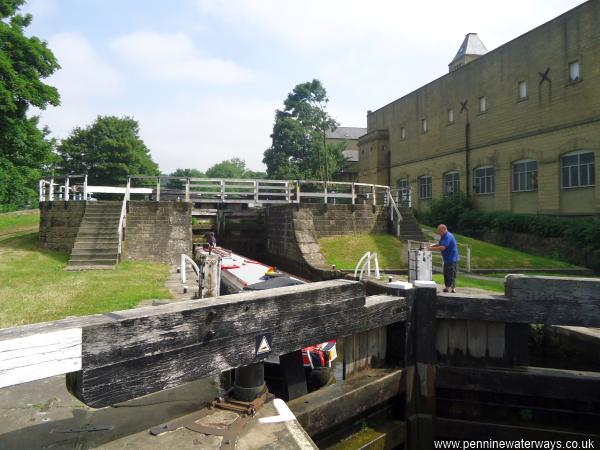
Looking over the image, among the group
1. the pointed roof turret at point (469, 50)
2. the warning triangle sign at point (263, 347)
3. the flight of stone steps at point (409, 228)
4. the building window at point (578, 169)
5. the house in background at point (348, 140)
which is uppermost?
the pointed roof turret at point (469, 50)

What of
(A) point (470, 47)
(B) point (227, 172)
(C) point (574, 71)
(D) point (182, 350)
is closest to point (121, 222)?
(D) point (182, 350)

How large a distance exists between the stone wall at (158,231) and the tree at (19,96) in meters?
6.87

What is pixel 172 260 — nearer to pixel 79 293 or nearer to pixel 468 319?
pixel 79 293

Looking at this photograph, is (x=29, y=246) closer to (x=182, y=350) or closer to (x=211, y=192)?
(x=211, y=192)

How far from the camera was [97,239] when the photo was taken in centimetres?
1348

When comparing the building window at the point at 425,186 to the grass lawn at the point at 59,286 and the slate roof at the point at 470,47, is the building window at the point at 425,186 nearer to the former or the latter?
the slate roof at the point at 470,47

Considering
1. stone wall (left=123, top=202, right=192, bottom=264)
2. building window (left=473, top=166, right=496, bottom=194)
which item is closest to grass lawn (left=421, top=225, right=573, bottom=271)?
building window (left=473, top=166, right=496, bottom=194)

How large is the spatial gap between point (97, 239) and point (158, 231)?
210cm

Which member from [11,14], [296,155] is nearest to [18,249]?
[11,14]

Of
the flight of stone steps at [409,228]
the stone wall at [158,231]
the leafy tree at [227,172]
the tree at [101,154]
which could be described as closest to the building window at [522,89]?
the flight of stone steps at [409,228]

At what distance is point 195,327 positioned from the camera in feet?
9.04

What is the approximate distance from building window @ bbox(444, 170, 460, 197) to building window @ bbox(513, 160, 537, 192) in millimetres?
4315

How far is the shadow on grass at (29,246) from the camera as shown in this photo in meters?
13.6

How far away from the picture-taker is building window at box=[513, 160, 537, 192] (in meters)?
20.9
